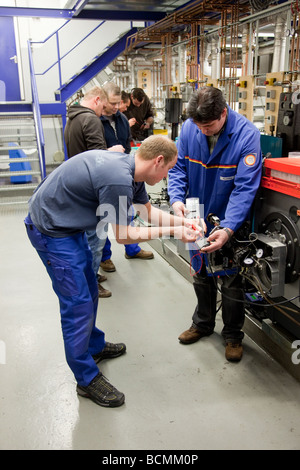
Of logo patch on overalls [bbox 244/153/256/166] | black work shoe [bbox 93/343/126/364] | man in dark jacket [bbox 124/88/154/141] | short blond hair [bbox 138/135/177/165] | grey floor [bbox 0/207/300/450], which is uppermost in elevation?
man in dark jacket [bbox 124/88/154/141]

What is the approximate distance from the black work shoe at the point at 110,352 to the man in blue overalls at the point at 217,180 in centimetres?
40

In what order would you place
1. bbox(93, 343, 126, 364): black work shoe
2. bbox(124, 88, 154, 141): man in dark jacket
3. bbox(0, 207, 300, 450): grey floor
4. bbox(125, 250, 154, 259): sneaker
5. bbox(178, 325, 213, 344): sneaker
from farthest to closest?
bbox(124, 88, 154, 141): man in dark jacket
bbox(125, 250, 154, 259): sneaker
bbox(178, 325, 213, 344): sneaker
bbox(93, 343, 126, 364): black work shoe
bbox(0, 207, 300, 450): grey floor

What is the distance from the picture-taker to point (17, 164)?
697 centimetres

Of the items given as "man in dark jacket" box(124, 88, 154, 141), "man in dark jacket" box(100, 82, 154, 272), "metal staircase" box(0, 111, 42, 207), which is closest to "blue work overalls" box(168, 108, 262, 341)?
"man in dark jacket" box(100, 82, 154, 272)

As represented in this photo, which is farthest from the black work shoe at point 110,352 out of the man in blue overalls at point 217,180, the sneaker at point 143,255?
the sneaker at point 143,255

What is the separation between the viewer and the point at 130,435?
175cm

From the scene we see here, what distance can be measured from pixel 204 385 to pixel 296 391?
0.48m

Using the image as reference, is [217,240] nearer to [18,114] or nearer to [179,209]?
[179,209]

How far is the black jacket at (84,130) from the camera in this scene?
273cm

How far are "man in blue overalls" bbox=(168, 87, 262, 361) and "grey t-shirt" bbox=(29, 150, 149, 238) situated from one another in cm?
52

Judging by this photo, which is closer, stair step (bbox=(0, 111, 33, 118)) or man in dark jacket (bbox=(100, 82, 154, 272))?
man in dark jacket (bbox=(100, 82, 154, 272))

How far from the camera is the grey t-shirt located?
5.23 ft

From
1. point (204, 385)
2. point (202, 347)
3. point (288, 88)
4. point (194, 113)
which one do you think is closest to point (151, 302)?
point (202, 347)

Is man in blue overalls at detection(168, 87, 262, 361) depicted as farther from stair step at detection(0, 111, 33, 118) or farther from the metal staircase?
stair step at detection(0, 111, 33, 118)
